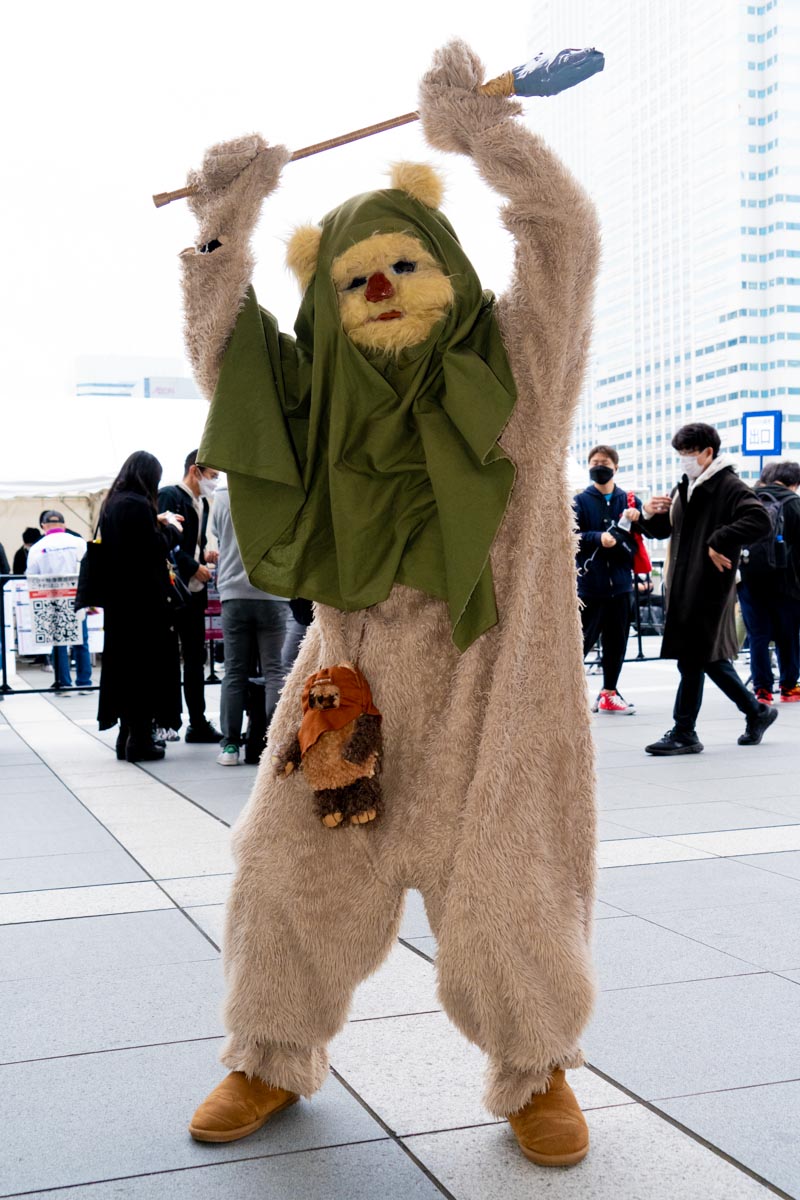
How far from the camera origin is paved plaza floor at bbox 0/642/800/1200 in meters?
1.96

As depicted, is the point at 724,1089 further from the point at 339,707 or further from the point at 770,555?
the point at 770,555

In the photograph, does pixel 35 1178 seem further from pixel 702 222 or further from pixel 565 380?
pixel 702 222

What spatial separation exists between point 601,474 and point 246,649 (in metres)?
2.96

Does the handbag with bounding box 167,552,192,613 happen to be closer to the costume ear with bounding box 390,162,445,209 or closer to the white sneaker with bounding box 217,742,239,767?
the white sneaker with bounding box 217,742,239,767

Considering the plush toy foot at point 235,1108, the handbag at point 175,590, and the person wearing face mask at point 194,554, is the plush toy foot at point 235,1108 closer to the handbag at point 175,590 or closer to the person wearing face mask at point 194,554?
the handbag at point 175,590

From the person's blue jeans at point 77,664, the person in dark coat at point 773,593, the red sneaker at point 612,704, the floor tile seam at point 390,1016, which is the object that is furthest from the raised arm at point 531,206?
the person's blue jeans at point 77,664

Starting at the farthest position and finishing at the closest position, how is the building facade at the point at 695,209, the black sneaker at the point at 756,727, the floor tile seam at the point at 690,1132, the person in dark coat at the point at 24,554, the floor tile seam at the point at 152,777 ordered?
the building facade at the point at 695,209
the person in dark coat at the point at 24,554
the black sneaker at the point at 756,727
the floor tile seam at the point at 152,777
the floor tile seam at the point at 690,1132

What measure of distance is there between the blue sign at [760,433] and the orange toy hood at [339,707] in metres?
11.8

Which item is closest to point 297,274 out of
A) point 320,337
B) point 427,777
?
point 320,337

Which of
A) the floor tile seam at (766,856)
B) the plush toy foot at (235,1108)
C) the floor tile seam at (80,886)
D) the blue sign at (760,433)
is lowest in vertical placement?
the floor tile seam at (80,886)

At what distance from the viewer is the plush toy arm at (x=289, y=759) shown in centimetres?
213

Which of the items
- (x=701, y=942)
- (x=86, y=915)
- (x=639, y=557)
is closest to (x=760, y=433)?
(x=639, y=557)

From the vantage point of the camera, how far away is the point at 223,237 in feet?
7.36

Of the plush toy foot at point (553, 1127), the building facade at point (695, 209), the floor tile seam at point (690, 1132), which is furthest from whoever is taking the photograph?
the building facade at point (695, 209)
